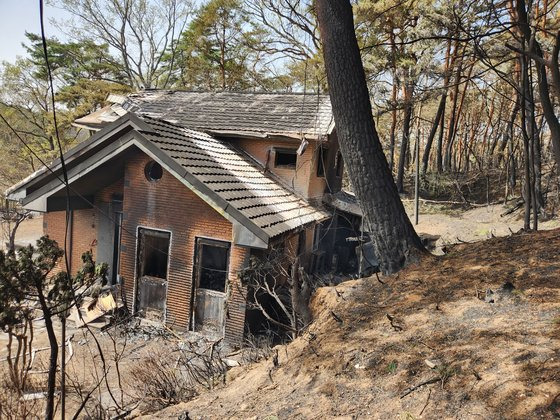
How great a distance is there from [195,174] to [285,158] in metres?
4.93

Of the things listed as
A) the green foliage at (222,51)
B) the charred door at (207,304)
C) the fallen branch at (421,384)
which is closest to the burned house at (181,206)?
the charred door at (207,304)

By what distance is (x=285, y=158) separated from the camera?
494 inches

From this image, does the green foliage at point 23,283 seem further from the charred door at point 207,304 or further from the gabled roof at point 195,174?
the charred door at point 207,304

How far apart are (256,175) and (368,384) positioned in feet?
28.6

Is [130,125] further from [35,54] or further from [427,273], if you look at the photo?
[35,54]

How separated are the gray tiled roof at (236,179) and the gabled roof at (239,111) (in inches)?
40.6

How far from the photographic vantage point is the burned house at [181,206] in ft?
27.3

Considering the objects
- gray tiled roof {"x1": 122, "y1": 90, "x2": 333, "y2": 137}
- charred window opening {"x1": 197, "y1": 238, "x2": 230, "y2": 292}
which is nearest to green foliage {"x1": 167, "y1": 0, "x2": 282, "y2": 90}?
gray tiled roof {"x1": 122, "y1": 90, "x2": 333, "y2": 137}

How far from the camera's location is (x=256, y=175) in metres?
11.3

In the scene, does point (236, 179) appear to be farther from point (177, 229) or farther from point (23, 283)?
point (23, 283)

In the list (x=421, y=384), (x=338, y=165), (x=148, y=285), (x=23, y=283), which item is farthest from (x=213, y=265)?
(x=421, y=384)

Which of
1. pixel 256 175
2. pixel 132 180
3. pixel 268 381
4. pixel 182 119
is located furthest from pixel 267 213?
pixel 182 119

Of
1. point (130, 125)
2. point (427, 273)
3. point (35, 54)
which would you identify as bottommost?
point (427, 273)

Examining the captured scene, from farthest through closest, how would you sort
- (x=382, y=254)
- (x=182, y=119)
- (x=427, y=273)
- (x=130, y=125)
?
1. (x=182, y=119)
2. (x=130, y=125)
3. (x=382, y=254)
4. (x=427, y=273)
